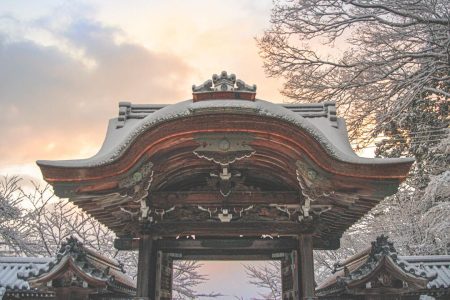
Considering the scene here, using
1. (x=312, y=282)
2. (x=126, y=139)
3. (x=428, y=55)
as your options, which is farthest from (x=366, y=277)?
A: (x=428, y=55)

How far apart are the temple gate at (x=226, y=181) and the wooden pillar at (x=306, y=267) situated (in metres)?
0.01

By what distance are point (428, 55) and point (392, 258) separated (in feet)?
27.2

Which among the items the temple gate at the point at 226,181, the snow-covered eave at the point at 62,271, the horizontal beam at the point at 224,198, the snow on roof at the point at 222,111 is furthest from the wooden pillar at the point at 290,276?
the snow-covered eave at the point at 62,271

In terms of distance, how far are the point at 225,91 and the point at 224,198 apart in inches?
59.3

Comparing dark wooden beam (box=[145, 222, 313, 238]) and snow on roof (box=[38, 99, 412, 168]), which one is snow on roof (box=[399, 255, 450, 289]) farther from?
snow on roof (box=[38, 99, 412, 168])

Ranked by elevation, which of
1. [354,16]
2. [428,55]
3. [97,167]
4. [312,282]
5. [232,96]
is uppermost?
[354,16]

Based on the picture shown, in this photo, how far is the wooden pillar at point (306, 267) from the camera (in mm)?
5164

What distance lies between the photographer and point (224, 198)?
17.1ft

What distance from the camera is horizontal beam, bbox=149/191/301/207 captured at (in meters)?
5.25

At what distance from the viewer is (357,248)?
659 inches

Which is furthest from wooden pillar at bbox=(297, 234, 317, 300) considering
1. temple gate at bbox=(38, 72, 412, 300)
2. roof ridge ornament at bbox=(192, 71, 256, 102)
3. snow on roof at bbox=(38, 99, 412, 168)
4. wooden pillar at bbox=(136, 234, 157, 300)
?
roof ridge ornament at bbox=(192, 71, 256, 102)

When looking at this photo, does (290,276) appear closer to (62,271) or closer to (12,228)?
(62,271)

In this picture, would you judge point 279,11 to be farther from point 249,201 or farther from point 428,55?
point 249,201

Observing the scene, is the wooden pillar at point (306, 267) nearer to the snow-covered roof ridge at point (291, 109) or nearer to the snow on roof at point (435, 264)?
the snow-covered roof ridge at point (291, 109)
